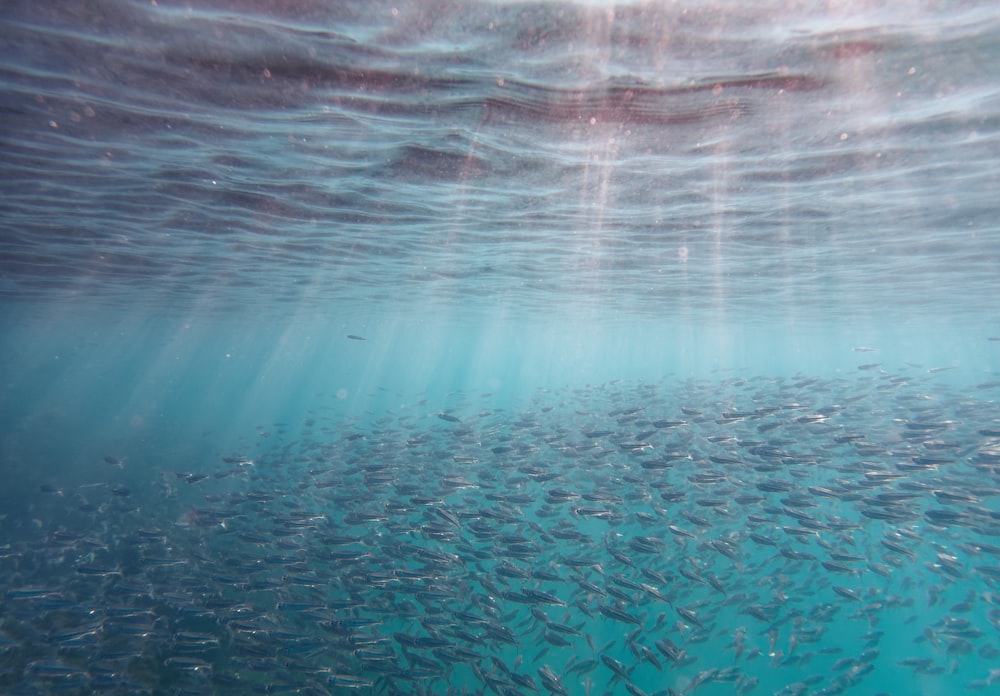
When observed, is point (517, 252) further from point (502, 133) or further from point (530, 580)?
point (530, 580)

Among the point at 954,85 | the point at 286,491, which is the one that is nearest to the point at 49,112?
the point at 286,491

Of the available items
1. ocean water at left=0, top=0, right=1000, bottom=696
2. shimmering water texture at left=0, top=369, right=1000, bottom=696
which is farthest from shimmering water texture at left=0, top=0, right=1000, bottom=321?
shimmering water texture at left=0, top=369, right=1000, bottom=696

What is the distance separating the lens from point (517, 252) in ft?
59.3

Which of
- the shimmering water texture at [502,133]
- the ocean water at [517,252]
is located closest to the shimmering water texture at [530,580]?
the ocean water at [517,252]

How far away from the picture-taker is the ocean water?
6191 mm

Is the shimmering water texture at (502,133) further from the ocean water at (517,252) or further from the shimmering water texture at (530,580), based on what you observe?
the shimmering water texture at (530,580)

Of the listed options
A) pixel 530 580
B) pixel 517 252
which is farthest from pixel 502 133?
pixel 530 580

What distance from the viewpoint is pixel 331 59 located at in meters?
6.45

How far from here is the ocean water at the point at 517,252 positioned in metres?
6.19

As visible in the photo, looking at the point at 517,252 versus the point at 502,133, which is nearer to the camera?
the point at 502,133

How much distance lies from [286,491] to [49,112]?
→ 1196 centimetres

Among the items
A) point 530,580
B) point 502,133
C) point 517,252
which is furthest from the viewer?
point 517,252

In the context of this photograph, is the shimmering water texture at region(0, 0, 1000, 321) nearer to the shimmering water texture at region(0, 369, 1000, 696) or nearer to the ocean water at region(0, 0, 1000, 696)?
the ocean water at region(0, 0, 1000, 696)

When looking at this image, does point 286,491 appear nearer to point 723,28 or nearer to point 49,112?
point 49,112
